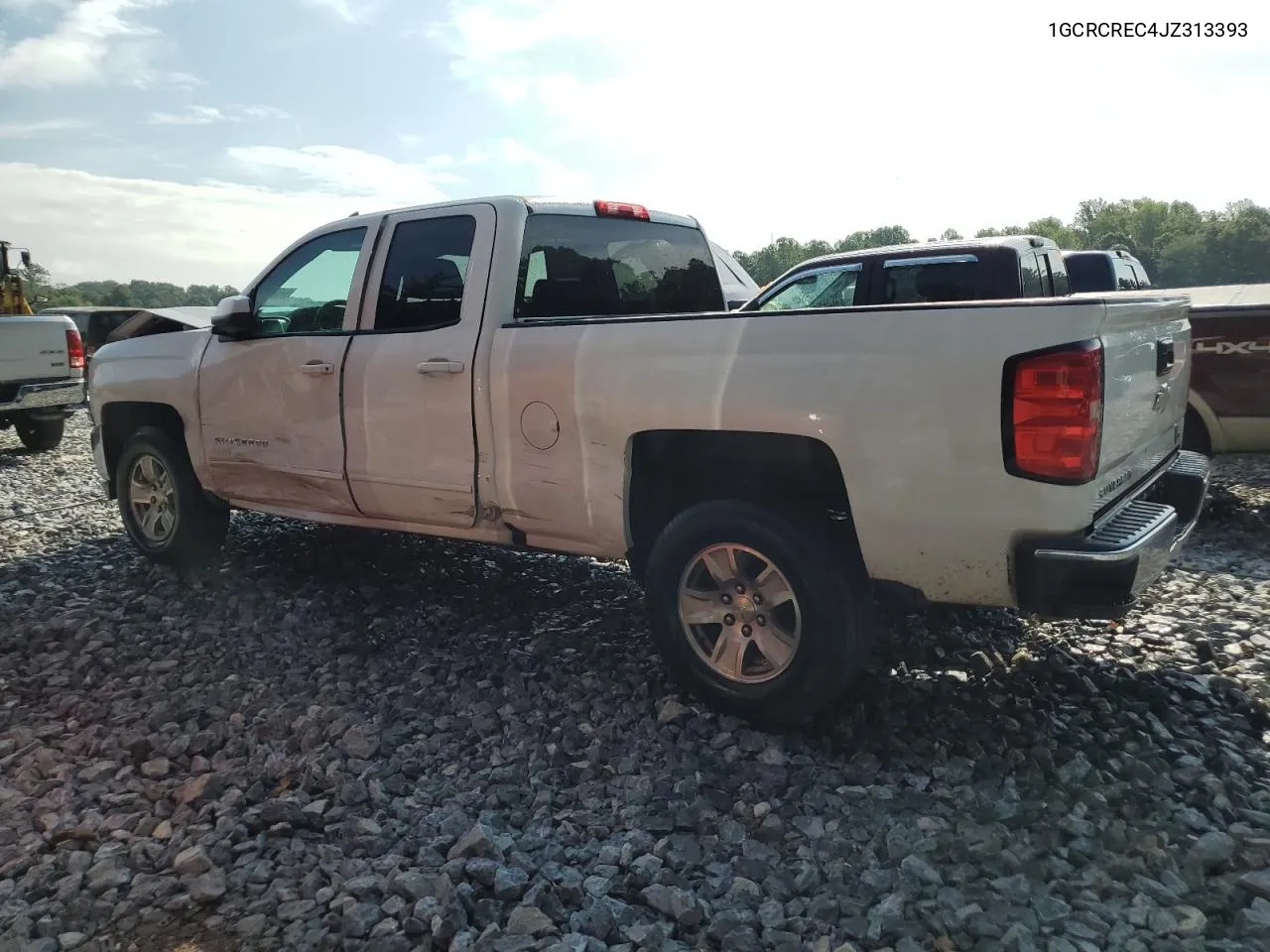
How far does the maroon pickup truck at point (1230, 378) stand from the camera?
250 inches

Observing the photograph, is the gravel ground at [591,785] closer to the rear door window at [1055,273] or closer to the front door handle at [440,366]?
the front door handle at [440,366]

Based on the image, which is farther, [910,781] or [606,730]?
[606,730]

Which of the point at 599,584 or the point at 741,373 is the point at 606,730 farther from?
the point at 599,584

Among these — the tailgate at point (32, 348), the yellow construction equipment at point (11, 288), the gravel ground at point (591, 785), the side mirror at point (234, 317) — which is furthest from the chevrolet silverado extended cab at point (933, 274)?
the yellow construction equipment at point (11, 288)

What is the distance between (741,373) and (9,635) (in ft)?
12.9

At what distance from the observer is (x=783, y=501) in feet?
11.4

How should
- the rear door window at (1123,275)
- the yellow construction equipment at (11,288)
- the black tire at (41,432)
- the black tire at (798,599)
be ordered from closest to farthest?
1. the black tire at (798,599)
2. the rear door window at (1123,275)
3. the black tire at (41,432)
4. the yellow construction equipment at (11,288)

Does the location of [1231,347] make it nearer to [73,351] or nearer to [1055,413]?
[1055,413]

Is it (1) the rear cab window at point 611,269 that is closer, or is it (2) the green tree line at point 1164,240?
(1) the rear cab window at point 611,269

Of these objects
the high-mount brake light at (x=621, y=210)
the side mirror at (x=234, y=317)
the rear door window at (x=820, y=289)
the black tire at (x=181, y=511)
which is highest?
the high-mount brake light at (x=621, y=210)

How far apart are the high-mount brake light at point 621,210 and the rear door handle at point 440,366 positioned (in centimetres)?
116

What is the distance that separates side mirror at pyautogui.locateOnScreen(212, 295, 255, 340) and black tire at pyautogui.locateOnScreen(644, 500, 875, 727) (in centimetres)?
282

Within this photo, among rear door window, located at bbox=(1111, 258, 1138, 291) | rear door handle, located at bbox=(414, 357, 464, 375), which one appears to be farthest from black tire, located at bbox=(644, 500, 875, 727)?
rear door window, located at bbox=(1111, 258, 1138, 291)

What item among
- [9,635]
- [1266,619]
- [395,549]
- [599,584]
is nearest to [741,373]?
[599,584]
